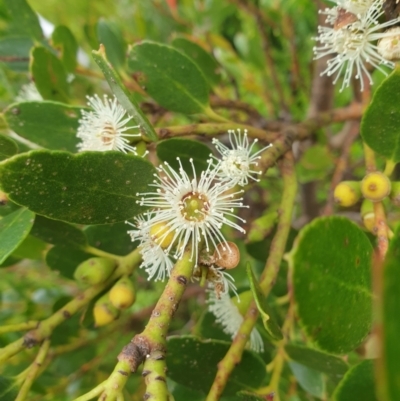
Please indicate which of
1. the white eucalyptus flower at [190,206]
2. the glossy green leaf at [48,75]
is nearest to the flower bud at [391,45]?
the white eucalyptus flower at [190,206]

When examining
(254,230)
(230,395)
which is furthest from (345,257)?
(230,395)

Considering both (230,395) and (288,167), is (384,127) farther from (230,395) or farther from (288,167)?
(230,395)

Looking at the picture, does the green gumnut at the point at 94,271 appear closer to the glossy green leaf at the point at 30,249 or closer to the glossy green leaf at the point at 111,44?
the glossy green leaf at the point at 30,249

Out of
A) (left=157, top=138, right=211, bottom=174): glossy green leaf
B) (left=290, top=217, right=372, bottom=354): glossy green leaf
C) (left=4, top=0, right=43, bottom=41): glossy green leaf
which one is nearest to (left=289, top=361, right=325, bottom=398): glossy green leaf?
(left=290, top=217, right=372, bottom=354): glossy green leaf

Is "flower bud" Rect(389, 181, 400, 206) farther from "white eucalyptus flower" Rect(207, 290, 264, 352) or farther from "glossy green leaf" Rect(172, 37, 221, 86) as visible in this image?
"glossy green leaf" Rect(172, 37, 221, 86)

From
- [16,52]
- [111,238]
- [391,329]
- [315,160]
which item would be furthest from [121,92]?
[315,160]
